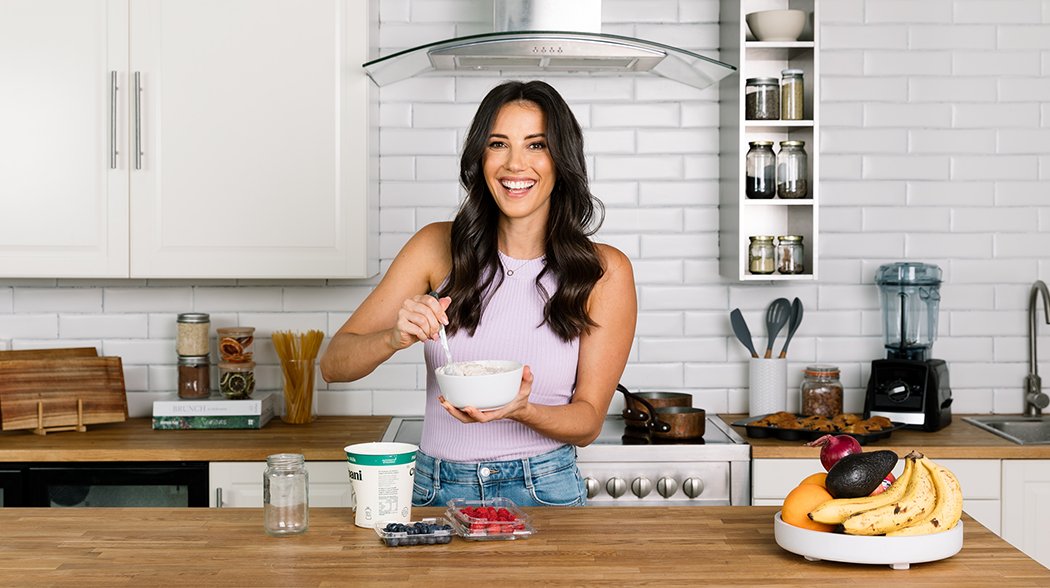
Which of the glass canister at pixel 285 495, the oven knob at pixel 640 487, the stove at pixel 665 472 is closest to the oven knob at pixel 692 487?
the stove at pixel 665 472

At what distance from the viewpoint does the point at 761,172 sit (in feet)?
11.7

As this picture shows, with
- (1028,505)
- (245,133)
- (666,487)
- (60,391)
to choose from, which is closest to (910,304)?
(1028,505)

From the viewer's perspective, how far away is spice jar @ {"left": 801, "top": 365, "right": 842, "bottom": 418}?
359 centimetres

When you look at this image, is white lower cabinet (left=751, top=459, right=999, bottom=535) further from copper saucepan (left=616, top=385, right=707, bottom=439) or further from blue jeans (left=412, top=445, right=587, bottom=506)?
blue jeans (left=412, top=445, right=587, bottom=506)

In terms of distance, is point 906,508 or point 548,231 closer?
point 906,508

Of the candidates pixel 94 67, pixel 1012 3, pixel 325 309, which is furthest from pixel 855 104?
pixel 94 67

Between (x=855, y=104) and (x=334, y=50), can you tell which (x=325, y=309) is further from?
(x=855, y=104)

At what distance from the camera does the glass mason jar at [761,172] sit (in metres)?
3.55

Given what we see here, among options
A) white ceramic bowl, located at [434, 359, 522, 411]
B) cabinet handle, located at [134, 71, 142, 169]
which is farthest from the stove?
cabinet handle, located at [134, 71, 142, 169]

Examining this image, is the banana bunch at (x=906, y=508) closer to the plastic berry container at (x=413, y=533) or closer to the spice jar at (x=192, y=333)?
the plastic berry container at (x=413, y=533)

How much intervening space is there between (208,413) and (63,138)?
100 cm

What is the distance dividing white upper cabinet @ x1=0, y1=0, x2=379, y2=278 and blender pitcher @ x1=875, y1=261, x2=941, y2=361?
1836 millimetres

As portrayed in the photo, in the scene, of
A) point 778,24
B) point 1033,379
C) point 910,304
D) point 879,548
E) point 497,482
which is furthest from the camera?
point 1033,379

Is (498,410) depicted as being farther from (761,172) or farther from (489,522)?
(761,172)
